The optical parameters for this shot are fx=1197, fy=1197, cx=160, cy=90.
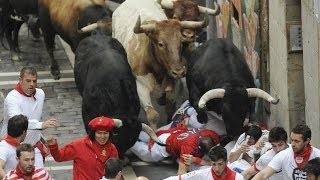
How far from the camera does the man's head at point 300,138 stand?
13.2 m

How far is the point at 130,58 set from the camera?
62.6 feet

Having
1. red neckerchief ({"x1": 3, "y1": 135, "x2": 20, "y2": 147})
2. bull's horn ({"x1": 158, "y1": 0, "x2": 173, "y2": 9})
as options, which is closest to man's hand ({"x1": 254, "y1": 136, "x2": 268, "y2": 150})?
red neckerchief ({"x1": 3, "y1": 135, "x2": 20, "y2": 147})

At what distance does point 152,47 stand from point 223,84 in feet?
5.57

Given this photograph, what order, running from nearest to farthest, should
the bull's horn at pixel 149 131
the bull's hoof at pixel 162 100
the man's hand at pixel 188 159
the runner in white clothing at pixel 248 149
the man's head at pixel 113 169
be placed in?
the man's head at pixel 113 169 < the man's hand at pixel 188 159 < the runner in white clothing at pixel 248 149 < the bull's horn at pixel 149 131 < the bull's hoof at pixel 162 100

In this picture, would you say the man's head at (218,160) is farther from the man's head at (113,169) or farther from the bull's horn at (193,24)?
the bull's horn at (193,24)

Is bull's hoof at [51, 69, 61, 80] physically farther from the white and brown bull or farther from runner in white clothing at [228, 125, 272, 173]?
runner in white clothing at [228, 125, 272, 173]

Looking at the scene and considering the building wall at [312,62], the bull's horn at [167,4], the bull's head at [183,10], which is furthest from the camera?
the bull's horn at [167,4]

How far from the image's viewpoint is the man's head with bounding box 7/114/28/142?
45.4 ft

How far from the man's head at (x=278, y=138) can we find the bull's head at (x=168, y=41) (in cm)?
441

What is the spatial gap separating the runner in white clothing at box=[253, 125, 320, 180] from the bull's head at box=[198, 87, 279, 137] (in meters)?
3.42

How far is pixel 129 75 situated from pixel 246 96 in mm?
1747

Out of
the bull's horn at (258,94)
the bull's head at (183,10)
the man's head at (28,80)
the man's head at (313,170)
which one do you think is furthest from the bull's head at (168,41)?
the man's head at (313,170)

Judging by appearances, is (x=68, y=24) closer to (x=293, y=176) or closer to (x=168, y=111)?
(x=168, y=111)

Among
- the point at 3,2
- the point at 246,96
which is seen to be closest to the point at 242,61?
the point at 246,96
